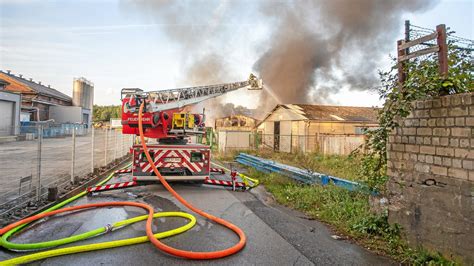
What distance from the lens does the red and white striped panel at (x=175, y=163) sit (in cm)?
712

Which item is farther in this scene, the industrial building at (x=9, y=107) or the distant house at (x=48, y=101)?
the distant house at (x=48, y=101)

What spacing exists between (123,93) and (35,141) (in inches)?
98.6

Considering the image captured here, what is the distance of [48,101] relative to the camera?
41188 mm

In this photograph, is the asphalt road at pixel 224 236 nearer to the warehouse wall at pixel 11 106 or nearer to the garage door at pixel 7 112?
the garage door at pixel 7 112

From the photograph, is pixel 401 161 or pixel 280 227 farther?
pixel 280 227

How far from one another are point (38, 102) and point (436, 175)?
44.5m

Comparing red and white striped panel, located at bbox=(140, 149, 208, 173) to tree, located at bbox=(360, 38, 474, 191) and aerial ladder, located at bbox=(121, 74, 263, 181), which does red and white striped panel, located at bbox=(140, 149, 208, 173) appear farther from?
tree, located at bbox=(360, 38, 474, 191)

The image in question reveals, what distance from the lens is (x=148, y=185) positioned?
786cm

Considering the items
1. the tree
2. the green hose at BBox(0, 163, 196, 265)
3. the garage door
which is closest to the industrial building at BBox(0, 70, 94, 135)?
the garage door

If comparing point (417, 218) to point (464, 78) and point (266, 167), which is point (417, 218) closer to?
point (464, 78)

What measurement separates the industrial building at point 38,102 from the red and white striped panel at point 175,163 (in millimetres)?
22770

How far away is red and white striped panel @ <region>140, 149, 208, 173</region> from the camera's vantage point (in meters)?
7.12

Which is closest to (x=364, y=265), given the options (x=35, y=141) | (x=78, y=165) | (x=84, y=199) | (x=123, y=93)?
(x=84, y=199)

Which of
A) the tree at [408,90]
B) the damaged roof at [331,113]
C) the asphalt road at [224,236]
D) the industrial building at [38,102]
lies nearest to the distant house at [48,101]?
the industrial building at [38,102]
